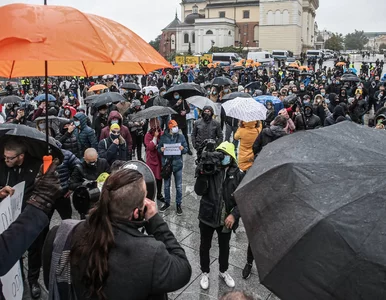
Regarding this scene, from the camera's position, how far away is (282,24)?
2633 inches

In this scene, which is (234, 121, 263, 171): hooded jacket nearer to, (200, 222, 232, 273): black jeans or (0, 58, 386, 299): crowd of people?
(0, 58, 386, 299): crowd of people

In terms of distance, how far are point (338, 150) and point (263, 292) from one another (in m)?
2.61

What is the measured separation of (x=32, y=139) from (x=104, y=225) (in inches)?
64.8

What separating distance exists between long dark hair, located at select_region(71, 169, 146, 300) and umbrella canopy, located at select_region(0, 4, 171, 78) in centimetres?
70

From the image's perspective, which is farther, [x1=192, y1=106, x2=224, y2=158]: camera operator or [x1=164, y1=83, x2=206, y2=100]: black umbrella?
[x1=164, y1=83, x2=206, y2=100]: black umbrella

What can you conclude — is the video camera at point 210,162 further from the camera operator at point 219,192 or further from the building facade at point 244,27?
the building facade at point 244,27

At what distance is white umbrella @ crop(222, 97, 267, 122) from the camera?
19.0ft

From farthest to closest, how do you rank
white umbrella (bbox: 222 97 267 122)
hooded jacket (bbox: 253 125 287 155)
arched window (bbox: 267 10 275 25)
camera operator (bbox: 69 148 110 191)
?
1. arched window (bbox: 267 10 275 25)
2. white umbrella (bbox: 222 97 267 122)
3. hooded jacket (bbox: 253 125 287 155)
4. camera operator (bbox: 69 148 110 191)

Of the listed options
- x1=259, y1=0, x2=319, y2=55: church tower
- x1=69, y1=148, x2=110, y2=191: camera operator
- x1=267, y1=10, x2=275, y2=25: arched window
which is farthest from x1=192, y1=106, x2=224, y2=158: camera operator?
x1=267, y1=10, x2=275, y2=25: arched window

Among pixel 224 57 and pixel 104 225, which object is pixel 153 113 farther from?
pixel 224 57

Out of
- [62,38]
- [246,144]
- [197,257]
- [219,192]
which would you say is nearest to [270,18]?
[246,144]

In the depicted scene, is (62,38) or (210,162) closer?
(62,38)

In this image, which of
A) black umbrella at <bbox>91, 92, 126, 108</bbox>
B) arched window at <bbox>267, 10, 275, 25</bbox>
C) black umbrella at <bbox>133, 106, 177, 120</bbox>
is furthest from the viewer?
arched window at <bbox>267, 10, 275, 25</bbox>

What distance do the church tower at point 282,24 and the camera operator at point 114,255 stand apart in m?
71.0
